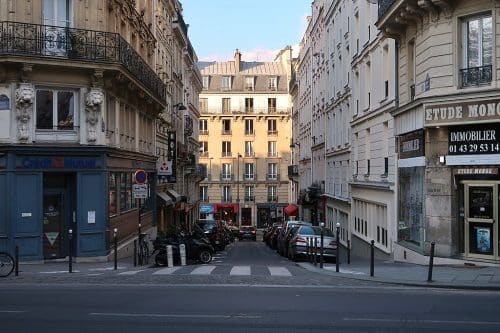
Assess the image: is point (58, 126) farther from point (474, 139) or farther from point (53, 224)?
point (474, 139)

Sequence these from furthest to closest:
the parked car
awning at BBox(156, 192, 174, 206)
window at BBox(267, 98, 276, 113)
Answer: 1. window at BBox(267, 98, 276, 113)
2. awning at BBox(156, 192, 174, 206)
3. the parked car

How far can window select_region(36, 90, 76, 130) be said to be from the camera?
76.3 feet

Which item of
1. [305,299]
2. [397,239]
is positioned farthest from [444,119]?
[305,299]

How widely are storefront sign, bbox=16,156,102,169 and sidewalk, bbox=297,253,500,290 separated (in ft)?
28.8

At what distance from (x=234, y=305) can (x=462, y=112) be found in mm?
9405

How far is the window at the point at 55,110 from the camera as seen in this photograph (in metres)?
23.2

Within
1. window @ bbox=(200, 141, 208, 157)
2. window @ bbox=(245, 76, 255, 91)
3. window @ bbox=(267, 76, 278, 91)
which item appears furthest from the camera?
window @ bbox=(267, 76, 278, 91)

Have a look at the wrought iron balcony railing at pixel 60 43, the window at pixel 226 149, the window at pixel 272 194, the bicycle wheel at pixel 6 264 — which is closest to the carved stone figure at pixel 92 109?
the wrought iron balcony railing at pixel 60 43

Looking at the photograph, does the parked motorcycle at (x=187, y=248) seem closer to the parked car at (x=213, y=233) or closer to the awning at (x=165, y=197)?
the parked car at (x=213, y=233)

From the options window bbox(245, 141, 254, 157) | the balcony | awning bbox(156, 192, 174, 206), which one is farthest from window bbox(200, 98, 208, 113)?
the balcony

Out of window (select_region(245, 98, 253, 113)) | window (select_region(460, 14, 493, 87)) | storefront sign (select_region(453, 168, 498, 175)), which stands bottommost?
storefront sign (select_region(453, 168, 498, 175))

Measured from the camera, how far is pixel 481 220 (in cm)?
1850

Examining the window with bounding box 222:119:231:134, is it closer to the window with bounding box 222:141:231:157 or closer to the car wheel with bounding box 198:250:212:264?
the window with bounding box 222:141:231:157

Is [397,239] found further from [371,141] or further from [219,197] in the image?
[219,197]
